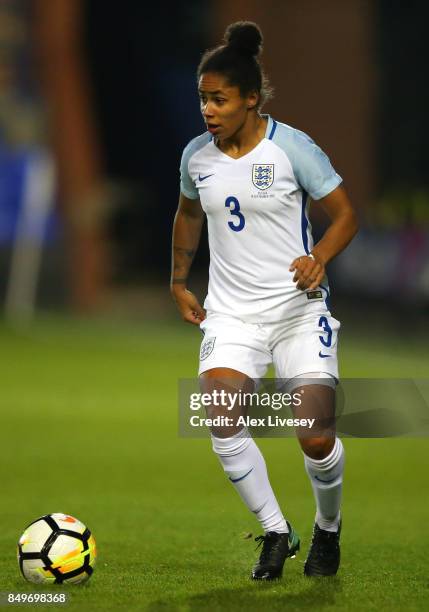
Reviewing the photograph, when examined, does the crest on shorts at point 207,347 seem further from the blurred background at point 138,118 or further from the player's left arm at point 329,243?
the blurred background at point 138,118

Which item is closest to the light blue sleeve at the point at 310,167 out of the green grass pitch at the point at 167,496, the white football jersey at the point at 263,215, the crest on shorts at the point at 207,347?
the white football jersey at the point at 263,215

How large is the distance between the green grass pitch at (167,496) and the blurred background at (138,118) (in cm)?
725

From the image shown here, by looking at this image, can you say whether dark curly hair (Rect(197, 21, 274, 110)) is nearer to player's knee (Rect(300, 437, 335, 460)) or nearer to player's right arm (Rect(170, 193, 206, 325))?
player's right arm (Rect(170, 193, 206, 325))

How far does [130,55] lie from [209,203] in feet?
71.7

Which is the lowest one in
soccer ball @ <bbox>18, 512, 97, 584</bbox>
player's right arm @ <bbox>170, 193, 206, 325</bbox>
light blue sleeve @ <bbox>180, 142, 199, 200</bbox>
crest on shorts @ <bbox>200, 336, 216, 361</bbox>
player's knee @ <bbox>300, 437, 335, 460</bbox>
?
soccer ball @ <bbox>18, 512, 97, 584</bbox>

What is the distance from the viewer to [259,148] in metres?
6.23

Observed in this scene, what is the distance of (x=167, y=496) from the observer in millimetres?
8938

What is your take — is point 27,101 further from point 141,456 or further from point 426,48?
point 141,456

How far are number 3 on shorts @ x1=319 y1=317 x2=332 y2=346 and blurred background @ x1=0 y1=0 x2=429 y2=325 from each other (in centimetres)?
1499

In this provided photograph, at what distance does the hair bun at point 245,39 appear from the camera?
6.23 metres

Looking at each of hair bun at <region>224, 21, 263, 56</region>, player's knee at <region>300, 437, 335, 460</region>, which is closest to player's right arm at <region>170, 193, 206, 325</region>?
hair bun at <region>224, 21, 263, 56</region>

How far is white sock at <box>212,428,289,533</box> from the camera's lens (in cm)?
623

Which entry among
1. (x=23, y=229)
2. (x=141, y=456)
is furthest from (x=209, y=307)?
(x=23, y=229)

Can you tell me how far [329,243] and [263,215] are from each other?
0.33 metres
